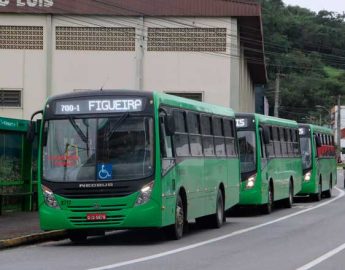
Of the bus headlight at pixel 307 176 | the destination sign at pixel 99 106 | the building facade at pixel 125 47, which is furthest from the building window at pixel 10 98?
the destination sign at pixel 99 106

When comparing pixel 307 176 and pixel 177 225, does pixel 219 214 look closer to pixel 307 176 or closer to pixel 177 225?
pixel 177 225

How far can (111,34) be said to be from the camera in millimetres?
42094

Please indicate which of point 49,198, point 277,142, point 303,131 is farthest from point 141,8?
point 49,198

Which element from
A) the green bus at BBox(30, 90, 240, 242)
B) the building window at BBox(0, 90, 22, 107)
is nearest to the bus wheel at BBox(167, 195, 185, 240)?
the green bus at BBox(30, 90, 240, 242)

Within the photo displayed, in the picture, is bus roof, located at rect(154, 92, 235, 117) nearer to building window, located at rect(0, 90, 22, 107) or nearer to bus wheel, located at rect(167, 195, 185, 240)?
bus wheel, located at rect(167, 195, 185, 240)

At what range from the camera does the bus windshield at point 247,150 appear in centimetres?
2436

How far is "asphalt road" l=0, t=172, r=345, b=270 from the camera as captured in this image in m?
12.7

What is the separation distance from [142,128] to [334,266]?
195 inches

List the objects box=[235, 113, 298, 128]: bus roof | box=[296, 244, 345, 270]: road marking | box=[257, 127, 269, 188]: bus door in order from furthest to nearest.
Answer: box=[235, 113, 298, 128]: bus roof, box=[257, 127, 269, 188]: bus door, box=[296, 244, 345, 270]: road marking

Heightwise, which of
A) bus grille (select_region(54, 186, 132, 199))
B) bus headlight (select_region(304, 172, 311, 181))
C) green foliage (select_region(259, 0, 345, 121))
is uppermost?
green foliage (select_region(259, 0, 345, 121))

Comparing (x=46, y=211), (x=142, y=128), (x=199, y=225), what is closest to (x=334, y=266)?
(x=142, y=128)

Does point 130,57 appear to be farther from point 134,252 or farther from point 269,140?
point 134,252

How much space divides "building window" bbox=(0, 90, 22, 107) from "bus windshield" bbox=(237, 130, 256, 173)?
20.4 meters

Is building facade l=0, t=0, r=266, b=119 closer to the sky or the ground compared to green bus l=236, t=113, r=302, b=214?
closer to the sky
